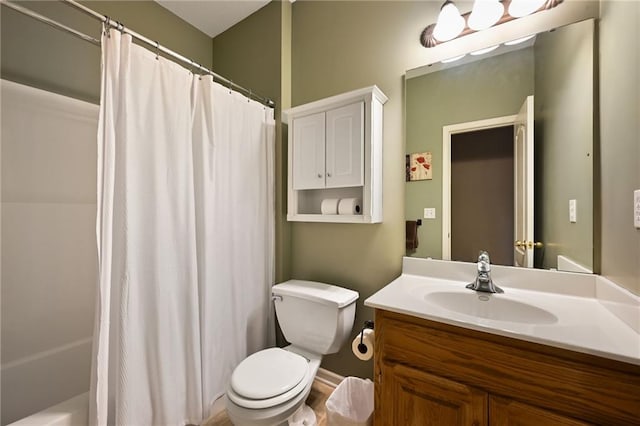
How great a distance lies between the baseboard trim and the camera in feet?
5.56

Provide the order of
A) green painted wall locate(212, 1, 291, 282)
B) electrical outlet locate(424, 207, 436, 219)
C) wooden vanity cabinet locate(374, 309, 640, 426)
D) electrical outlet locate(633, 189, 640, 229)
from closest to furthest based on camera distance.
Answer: wooden vanity cabinet locate(374, 309, 640, 426) < electrical outlet locate(633, 189, 640, 229) < electrical outlet locate(424, 207, 436, 219) < green painted wall locate(212, 1, 291, 282)

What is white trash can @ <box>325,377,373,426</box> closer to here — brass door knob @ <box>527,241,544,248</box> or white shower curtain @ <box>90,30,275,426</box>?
white shower curtain @ <box>90,30,275,426</box>

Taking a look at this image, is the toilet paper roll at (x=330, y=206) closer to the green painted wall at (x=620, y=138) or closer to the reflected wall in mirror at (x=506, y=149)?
the reflected wall in mirror at (x=506, y=149)

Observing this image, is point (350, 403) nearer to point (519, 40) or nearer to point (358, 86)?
point (358, 86)

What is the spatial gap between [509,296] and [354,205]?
2.82 feet

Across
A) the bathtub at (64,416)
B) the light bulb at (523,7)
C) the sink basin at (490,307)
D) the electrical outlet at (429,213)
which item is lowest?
the bathtub at (64,416)

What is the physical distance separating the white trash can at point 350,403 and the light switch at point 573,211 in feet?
3.92

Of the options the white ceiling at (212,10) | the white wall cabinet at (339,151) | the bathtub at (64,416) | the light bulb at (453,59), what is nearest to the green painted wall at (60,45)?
the white ceiling at (212,10)

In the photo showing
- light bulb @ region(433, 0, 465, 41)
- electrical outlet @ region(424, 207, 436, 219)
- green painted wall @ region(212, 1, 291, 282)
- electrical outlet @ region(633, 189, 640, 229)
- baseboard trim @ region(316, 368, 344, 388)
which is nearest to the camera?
electrical outlet @ region(633, 189, 640, 229)

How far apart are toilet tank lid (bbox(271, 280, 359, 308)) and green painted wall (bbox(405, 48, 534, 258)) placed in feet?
1.48

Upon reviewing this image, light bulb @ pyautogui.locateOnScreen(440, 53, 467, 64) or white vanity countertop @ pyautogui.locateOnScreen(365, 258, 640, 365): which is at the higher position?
light bulb @ pyautogui.locateOnScreen(440, 53, 467, 64)

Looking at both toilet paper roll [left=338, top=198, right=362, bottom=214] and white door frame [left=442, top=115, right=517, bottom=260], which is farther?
toilet paper roll [left=338, top=198, right=362, bottom=214]

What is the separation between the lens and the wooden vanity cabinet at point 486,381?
682mm

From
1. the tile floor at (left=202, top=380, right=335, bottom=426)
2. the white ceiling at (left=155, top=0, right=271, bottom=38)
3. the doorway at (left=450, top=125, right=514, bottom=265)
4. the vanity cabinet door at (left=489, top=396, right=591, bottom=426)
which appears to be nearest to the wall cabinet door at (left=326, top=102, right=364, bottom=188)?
the doorway at (left=450, top=125, right=514, bottom=265)
